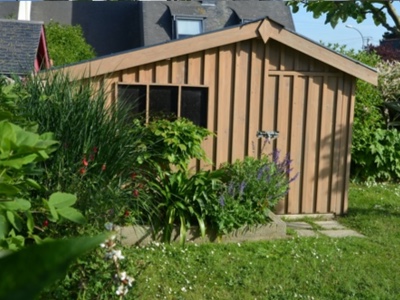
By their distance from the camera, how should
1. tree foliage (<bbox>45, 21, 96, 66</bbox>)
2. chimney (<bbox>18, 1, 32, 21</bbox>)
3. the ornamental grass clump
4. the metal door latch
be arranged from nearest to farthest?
1. the ornamental grass clump
2. the metal door latch
3. tree foliage (<bbox>45, 21, 96, 66</bbox>)
4. chimney (<bbox>18, 1, 32, 21</bbox>)

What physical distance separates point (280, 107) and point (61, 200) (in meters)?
6.97

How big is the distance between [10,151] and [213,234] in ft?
19.1

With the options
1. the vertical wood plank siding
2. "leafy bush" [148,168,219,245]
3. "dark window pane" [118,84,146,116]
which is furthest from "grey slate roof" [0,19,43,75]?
"leafy bush" [148,168,219,245]

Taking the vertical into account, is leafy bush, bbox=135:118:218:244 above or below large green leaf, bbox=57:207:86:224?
below

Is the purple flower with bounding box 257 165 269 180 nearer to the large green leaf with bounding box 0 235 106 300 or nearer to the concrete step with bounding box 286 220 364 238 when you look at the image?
the concrete step with bounding box 286 220 364 238

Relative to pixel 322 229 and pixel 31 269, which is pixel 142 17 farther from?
pixel 31 269

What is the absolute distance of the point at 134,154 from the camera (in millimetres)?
6586

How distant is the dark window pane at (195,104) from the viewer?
8.95m

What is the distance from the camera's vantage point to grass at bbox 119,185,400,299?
5.81 meters

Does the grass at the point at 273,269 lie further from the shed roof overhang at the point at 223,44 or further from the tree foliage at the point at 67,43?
the tree foliage at the point at 67,43

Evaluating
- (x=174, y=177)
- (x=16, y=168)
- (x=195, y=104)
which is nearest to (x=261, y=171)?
(x=174, y=177)

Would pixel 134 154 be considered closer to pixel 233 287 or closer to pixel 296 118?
pixel 233 287

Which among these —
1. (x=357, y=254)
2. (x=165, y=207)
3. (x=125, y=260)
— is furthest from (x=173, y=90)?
(x=125, y=260)

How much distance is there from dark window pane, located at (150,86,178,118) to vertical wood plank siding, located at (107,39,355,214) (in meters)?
0.11
